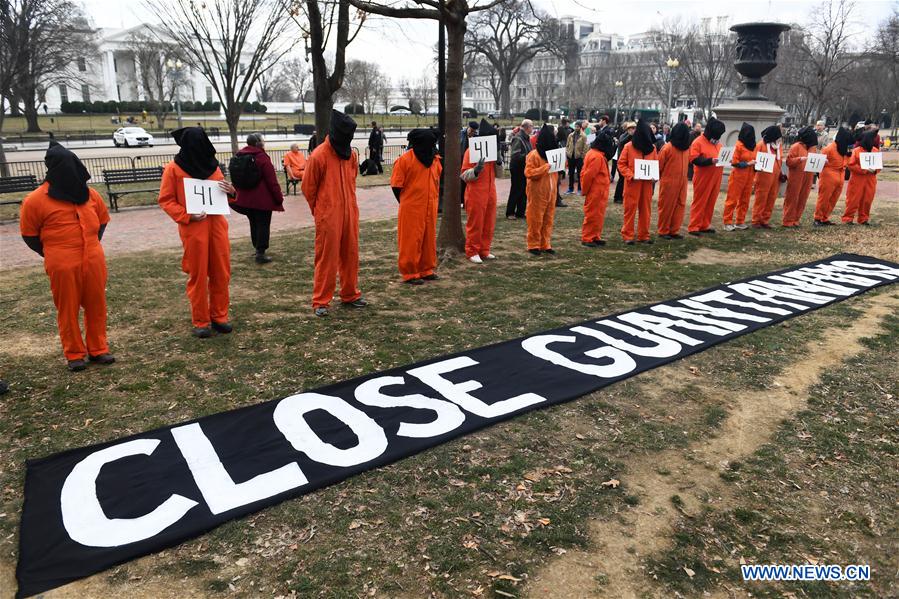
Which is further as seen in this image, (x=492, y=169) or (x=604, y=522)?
(x=492, y=169)

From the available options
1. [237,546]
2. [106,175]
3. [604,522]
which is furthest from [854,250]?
[106,175]

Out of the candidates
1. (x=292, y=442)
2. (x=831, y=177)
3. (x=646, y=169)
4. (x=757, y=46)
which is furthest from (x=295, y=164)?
(x=757, y=46)

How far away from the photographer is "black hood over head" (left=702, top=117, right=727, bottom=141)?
34.0 feet

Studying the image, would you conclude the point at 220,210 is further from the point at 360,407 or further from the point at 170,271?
the point at 170,271

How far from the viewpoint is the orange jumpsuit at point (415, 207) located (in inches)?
298

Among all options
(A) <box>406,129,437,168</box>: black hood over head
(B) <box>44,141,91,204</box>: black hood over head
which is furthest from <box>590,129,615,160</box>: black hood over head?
(B) <box>44,141,91,204</box>: black hood over head

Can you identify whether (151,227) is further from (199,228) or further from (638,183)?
(638,183)

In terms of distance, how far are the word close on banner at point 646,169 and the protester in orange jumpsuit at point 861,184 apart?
15.7ft

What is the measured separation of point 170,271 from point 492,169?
487 centimetres

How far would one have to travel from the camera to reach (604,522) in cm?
341

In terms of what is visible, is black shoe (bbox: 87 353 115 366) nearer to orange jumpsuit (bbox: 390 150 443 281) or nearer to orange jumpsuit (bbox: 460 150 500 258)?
orange jumpsuit (bbox: 390 150 443 281)

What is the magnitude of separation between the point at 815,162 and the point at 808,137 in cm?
50

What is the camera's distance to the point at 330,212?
21.6 feet

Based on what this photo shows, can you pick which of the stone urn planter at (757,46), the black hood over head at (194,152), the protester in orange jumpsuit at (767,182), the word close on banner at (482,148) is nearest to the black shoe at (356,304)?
the black hood over head at (194,152)
